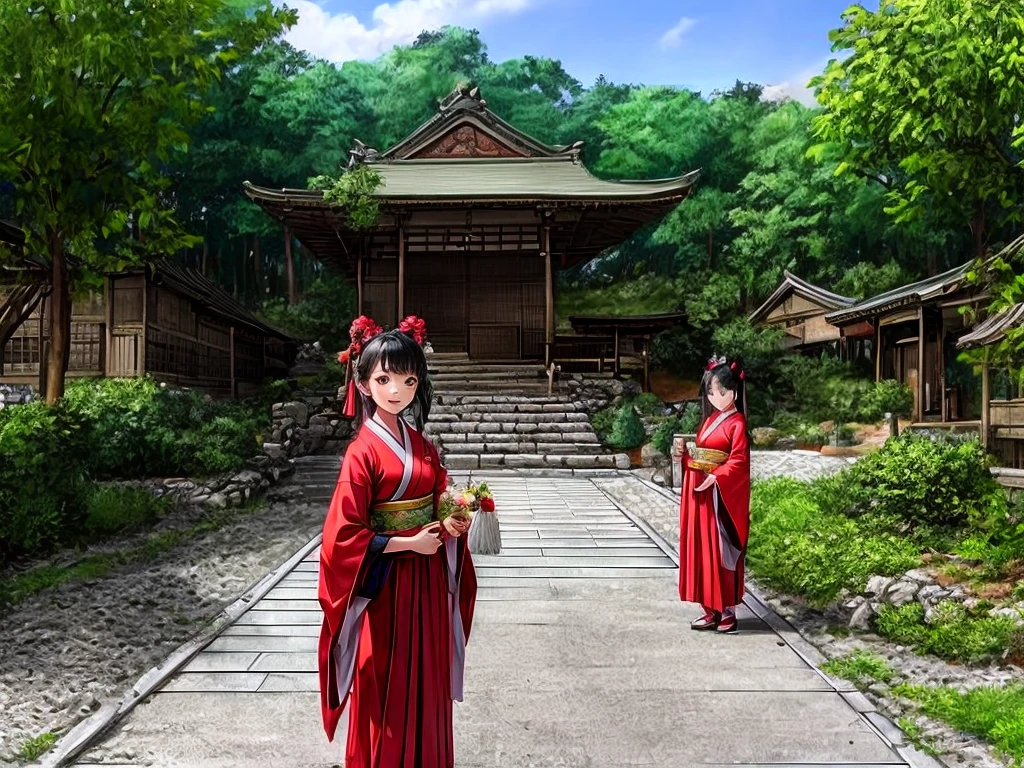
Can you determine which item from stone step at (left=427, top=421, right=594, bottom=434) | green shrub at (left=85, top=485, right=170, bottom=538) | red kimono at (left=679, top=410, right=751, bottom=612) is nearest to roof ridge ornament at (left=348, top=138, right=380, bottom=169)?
stone step at (left=427, top=421, right=594, bottom=434)

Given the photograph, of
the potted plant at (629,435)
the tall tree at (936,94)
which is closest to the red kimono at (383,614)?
the tall tree at (936,94)

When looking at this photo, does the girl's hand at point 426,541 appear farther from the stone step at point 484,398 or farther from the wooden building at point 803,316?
the wooden building at point 803,316

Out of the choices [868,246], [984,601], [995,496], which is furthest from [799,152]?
[984,601]

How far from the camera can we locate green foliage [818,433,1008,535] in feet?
24.4

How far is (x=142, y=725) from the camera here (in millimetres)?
3668

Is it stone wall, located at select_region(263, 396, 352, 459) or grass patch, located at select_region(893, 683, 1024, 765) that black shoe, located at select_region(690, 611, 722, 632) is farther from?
stone wall, located at select_region(263, 396, 352, 459)

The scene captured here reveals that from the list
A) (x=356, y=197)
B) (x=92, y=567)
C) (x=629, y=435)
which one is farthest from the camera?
(x=356, y=197)

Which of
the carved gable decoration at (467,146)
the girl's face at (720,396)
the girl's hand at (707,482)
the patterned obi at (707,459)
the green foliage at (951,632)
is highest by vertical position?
the carved gable decoration at (467,146)

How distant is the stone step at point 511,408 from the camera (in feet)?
53.8

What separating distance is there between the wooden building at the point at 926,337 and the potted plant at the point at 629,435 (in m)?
7.02

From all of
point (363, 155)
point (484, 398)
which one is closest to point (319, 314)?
point (363, 155)

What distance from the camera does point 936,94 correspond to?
20.1 feet

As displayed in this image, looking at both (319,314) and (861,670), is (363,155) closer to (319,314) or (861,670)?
(319,314)

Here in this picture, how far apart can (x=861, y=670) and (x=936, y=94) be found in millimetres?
4703
